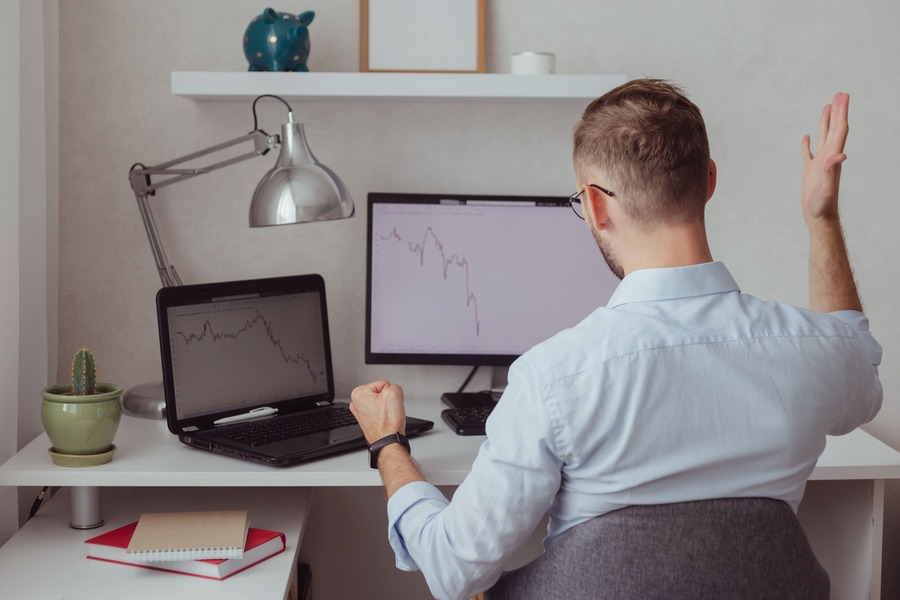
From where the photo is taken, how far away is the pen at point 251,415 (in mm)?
1744

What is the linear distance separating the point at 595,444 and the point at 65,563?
95 cm

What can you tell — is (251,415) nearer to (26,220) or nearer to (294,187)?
(294,187)

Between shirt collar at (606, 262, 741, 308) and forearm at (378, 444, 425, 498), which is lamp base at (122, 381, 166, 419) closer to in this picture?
forearm at (378, 444, 425, 498)

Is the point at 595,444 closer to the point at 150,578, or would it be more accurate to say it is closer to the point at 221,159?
the point at 150,578

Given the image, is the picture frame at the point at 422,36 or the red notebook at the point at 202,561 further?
the picture frame at the point at 422,36

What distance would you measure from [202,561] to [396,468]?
0.37m

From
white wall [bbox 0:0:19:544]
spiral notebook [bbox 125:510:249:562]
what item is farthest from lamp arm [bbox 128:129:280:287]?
spiral notebook [bbox 125:510:249:562]

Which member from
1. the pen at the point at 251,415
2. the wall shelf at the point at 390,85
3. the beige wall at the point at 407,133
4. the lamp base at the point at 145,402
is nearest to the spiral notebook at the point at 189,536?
the pen at the point at 251,415

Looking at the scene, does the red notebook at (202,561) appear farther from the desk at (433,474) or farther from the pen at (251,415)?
the pen at (251,415)

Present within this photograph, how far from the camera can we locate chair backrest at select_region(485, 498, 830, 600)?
962 millimetres

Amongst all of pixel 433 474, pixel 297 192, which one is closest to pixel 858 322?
pixel 433 474

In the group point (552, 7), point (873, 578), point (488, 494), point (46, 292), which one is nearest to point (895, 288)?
point (873, 578)

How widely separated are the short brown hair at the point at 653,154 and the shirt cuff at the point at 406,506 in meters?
0.44

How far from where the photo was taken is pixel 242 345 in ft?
5.96
